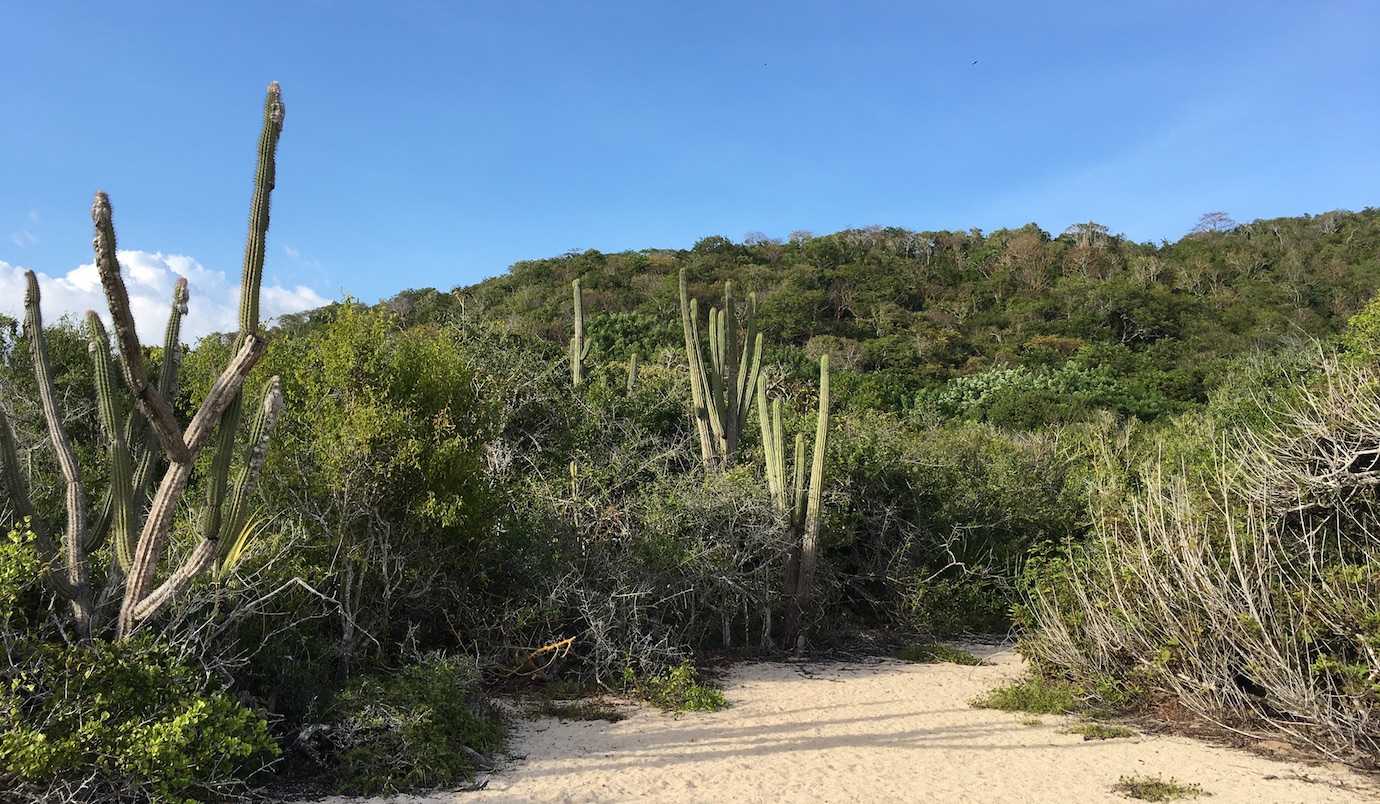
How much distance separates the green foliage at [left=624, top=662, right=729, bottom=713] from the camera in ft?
27.0

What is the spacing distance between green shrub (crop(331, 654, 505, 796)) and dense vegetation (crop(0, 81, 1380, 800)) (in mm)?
26

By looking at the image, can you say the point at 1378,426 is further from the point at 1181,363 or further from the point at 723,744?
the point at 1181,363

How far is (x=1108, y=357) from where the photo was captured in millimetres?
33188

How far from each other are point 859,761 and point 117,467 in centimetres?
538

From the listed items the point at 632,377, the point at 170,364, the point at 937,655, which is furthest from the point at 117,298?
the point at 632,377

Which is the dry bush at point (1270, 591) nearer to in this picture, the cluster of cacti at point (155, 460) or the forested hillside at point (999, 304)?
the cluster of cacti at point (155, 460)

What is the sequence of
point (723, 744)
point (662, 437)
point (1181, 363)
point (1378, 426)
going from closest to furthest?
point (1378, 426) → point (723, 744) → point (662, 437) → point (1181, 363)

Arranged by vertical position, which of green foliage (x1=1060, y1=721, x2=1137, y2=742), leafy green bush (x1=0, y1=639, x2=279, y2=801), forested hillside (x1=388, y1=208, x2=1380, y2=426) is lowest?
green foliage (x1=1060, y1=721, x2=1137, y2=742)

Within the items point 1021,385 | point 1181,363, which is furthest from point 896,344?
point 1181,363

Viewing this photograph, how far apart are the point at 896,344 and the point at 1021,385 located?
7.22 metres

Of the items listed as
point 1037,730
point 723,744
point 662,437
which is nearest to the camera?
point 723,744

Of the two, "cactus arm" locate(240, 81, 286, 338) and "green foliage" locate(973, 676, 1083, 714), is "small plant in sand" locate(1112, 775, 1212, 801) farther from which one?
"cactus arm" locate(240, 81, 286, 338)

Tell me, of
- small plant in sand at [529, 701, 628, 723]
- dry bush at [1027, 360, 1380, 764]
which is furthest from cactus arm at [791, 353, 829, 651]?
small plant in sand at [529, 701, 628, 723]

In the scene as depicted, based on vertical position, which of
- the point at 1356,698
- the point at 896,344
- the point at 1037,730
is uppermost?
the point at 896,344
